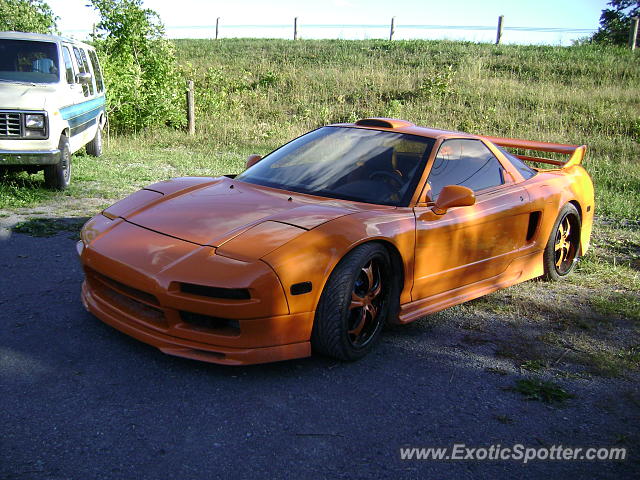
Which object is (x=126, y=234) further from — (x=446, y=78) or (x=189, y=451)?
(x=446, y=78)

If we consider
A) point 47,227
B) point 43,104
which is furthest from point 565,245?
point 43,104

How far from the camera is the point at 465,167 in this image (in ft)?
14.4

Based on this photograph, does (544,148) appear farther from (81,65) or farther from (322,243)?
(81,65)

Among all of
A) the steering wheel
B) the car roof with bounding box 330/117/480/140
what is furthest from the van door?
the steering wheel

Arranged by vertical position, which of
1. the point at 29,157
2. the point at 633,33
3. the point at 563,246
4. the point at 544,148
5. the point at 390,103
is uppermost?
the point at 633,33

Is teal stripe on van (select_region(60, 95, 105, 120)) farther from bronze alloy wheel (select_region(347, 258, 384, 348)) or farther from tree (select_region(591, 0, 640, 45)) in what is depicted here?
tree (select_region(591, 0, 640, 45))

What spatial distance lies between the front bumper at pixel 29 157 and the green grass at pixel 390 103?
1.18 feet

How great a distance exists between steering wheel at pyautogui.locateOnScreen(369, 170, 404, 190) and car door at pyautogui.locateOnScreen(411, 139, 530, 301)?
18 cm

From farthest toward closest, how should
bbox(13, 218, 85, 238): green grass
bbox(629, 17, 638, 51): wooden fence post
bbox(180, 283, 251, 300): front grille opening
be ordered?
bbox(629, 17, 638, 51): wooden fence post < bbox(13, 218, 85, 238): green grass < bbox(180, 283, 251, 300): front grille opening

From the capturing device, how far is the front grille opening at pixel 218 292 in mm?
3006

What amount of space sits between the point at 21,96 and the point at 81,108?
62.4 inches

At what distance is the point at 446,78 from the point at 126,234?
57.3 feet

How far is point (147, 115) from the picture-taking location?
13297mm

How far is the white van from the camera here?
23.7 feet
